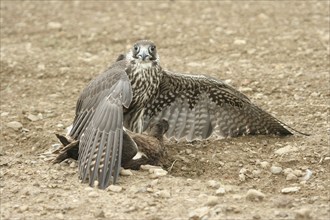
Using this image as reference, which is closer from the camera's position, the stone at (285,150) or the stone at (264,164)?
the stone at (264,164)

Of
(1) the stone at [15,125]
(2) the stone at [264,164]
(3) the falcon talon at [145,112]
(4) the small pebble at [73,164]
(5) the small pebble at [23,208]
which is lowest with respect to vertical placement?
(2) the stone at [264,164]

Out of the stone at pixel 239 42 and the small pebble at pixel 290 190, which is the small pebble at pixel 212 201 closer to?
the small pebble at pixel 290 190

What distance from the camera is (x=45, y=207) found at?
15.4 ft

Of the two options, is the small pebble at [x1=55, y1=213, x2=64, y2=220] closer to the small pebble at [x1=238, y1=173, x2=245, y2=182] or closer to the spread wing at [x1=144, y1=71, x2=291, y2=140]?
the small pebble at [x1=238, y1=173, x2=245, y2=182]

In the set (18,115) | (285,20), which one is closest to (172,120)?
(18,115)

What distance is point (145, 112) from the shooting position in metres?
6.79

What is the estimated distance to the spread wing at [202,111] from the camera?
6551 mm

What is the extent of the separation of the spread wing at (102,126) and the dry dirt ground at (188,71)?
0.15 metres

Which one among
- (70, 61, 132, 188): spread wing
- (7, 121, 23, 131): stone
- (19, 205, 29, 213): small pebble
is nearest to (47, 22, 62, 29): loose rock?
(7, 121, 23, 131): stone

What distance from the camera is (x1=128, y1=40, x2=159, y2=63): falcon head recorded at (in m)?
6.25

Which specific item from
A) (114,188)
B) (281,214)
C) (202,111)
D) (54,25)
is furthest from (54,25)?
(281,214)

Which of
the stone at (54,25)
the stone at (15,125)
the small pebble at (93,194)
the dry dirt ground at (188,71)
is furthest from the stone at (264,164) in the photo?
the stone at (54,25)

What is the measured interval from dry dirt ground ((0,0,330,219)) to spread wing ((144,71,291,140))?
14cm

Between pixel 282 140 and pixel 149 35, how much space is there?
3.51 meters
